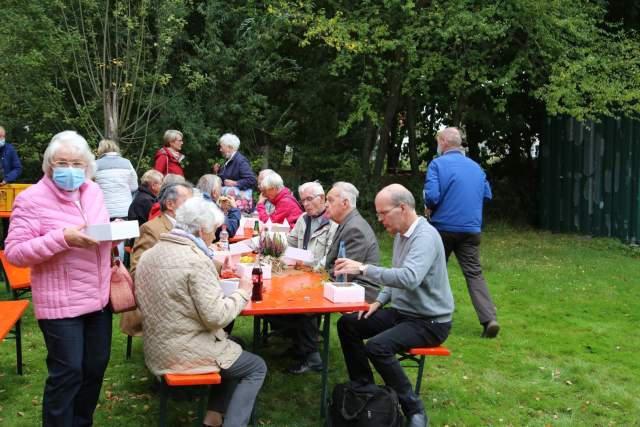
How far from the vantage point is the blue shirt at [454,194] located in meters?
6.51

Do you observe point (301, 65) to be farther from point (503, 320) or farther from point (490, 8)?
point (503, 320)

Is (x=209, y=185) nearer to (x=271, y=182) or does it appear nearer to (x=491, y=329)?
(x=271, y=182)

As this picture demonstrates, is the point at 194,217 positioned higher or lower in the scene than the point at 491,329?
higher

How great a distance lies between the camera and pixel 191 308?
372 cm

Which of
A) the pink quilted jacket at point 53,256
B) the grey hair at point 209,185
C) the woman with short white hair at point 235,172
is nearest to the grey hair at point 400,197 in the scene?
the pink quilted jacket at point 53,256

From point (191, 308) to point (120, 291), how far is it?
0.43 metres

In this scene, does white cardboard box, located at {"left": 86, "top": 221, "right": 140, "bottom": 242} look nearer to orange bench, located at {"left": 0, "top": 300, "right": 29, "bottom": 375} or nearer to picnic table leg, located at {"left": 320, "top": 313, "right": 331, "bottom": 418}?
orange bench, located at {"left": 0, "top": 300, "right": 29, "bottom": 375}

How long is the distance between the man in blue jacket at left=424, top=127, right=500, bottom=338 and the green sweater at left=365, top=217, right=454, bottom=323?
6.25 feet

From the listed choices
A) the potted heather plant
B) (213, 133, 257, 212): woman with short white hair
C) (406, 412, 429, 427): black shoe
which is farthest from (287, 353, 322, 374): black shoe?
(213, 133, 257, 212): woman with short white hair

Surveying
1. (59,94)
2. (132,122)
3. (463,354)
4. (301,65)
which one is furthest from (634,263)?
Answer: (59,94)

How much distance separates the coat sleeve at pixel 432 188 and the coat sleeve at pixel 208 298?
10.5 ft

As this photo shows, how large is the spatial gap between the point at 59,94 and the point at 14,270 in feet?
20.5

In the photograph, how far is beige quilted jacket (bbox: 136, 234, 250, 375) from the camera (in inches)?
145

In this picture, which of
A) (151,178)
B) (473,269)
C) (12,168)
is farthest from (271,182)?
(12,168)
